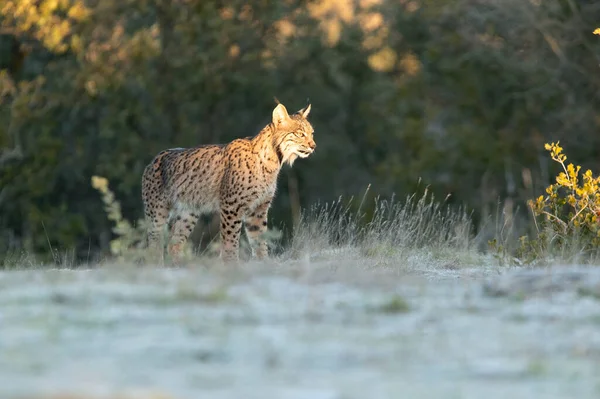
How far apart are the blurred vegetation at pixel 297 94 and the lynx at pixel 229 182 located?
10070 millimetres

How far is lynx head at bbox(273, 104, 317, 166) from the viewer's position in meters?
14.2

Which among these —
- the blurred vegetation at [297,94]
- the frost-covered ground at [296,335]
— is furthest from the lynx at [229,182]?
the blurred vegetation at [297,94]

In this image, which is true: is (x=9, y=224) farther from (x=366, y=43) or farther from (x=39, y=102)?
(x=366, y=43)

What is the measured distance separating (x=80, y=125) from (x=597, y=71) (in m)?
11.7

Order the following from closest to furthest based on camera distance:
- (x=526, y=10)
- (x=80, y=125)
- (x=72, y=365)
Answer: (x=72, y=365) → (x=526, y=10) → (x=80, y=125)

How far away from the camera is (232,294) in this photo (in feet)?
23.6

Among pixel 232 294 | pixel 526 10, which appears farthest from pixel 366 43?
pixel 232 294

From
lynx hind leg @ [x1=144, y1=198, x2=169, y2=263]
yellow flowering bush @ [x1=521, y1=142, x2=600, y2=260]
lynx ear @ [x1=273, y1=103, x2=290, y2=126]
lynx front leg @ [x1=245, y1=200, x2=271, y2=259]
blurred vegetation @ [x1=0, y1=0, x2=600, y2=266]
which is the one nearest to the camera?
yellow flowering bush @ [x1=521, y1=142, x2=600, y2=260]

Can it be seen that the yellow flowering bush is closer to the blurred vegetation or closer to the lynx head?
the lynx head

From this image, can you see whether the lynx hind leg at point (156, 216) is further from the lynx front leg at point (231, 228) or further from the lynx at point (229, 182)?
the lynx front leg at point (231, 228)

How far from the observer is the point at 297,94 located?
32.3 meters

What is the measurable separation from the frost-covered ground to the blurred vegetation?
17.4 metres

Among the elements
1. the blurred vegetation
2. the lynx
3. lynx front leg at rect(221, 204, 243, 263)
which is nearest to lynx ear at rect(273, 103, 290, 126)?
the lynx

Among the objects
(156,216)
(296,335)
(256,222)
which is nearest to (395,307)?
(296,335)
